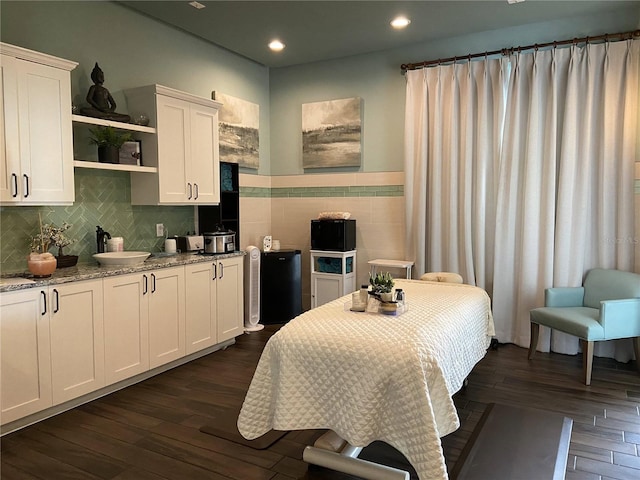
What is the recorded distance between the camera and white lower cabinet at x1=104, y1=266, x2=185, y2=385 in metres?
3.27

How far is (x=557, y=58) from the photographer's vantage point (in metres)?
4.17

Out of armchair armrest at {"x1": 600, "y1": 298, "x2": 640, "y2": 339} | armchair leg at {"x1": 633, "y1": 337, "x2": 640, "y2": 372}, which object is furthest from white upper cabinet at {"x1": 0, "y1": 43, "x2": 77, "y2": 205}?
armchair leg at {"x1": 633, "y1": 337, "x2": 640, "y2": 372}

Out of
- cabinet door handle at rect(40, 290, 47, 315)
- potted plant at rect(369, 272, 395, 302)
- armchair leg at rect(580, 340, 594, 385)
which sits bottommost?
armchair leg at rect(580, 340, 594, 385)

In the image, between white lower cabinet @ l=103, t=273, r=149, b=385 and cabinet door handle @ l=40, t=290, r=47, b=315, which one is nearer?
cabinet door handle @ l=40, t=290, r=47, b=315

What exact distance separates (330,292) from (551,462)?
3.04 m

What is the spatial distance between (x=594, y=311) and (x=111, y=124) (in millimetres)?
4092

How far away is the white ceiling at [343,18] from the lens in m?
3.89

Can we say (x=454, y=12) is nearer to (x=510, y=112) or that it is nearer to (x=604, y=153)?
(x=510, y=112)

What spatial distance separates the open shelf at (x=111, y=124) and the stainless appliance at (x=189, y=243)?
1.05 m

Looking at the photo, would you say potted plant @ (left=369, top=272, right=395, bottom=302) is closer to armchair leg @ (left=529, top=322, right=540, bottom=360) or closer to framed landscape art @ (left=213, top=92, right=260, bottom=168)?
armchair leg @ (left=529, top=322, right=540, bottom=360)

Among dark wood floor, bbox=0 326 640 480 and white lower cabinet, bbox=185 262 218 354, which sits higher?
white lower cabinet, bbox=185 262 218 354

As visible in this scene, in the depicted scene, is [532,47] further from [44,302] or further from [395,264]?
[44,302]

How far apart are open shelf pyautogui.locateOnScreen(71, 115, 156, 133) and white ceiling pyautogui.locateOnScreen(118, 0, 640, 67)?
1.06 meters

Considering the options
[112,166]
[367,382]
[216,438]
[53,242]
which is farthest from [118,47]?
[367,382]
